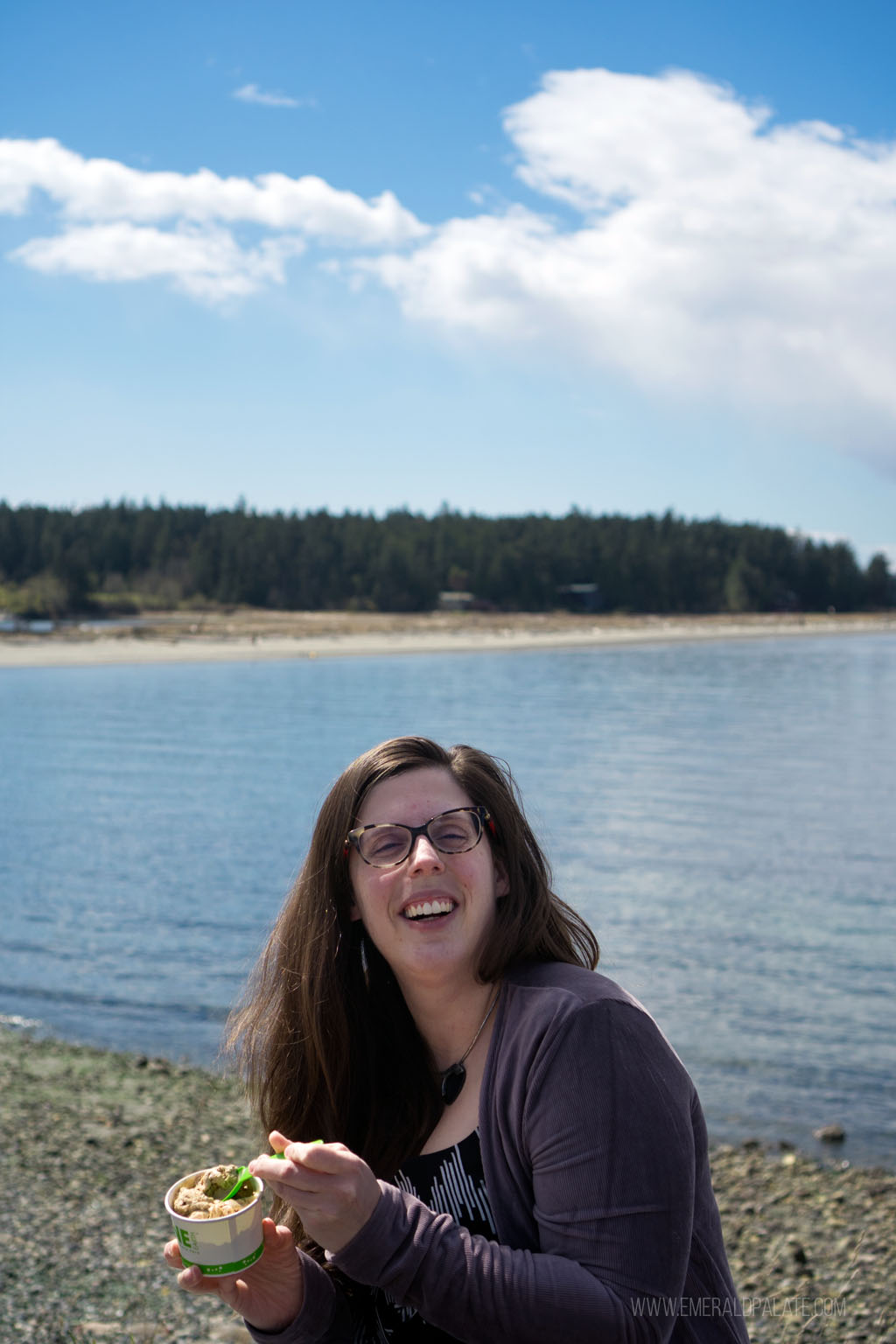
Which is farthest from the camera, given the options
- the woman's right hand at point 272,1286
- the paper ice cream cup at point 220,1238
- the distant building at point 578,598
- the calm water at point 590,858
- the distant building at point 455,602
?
the distant building at point 578,598

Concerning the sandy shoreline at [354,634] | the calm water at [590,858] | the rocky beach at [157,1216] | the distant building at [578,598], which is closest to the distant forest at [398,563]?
the distant building at [578,598]

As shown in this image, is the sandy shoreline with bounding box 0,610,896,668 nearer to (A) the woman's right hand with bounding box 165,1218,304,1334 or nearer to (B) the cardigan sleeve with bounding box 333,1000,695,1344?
(A) the woman's right hand with bounding box 165,1218,304,1334

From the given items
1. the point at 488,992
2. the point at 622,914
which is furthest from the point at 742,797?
the point at 488,992

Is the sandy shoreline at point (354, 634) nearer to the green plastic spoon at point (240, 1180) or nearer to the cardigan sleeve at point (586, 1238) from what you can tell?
the green plastic spoon at point (240, 1180)

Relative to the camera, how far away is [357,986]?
105 inches

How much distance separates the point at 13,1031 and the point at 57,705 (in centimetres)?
3443

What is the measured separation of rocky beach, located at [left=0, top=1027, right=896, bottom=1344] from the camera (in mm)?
4586

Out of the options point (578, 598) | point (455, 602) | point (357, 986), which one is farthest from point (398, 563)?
point (357, 986)

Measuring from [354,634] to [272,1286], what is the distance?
8015 centimetres

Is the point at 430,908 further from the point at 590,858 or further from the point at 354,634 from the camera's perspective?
the point at 354,634

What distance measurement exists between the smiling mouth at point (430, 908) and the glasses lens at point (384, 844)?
0.34 feet

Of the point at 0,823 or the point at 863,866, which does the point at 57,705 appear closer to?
the point at 0,823

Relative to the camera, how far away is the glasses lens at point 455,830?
242 centimetres

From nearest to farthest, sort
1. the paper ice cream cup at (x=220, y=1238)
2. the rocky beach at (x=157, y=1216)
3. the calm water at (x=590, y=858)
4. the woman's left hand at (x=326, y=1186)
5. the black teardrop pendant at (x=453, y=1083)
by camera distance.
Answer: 1. the woman's left hand at (x=326, y=1186)
2. the paper ice cream cup at (x=220, y=1238)
3. the black teardrop pendant at (x=453, y=1083)
4. the rocky beach at (x=157, y=1216)
5. the calm water at (x=590, y=858)
